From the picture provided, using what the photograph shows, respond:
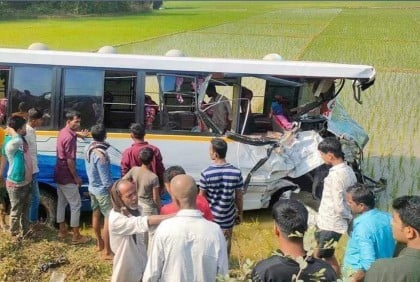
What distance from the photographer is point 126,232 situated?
4.00m

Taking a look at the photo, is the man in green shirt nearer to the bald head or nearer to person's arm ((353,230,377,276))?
person's arm ((353,230,377,276))

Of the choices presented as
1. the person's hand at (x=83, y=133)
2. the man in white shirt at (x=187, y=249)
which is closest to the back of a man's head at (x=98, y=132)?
the person's hand at (x=83, y=133)

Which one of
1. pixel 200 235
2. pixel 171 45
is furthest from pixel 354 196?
pixel 171 45

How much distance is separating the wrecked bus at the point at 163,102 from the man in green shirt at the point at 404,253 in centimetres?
361

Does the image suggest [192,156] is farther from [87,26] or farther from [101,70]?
[87,26]

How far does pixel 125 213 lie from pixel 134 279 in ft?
1.67

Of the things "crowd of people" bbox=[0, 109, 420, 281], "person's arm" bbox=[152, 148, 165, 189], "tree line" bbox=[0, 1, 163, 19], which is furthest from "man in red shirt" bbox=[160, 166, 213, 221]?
"tree line" bbox=[0, 1, 163, 19]

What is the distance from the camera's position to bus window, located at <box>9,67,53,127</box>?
261 inches

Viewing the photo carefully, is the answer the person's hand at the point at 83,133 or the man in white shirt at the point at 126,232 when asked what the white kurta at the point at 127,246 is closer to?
the man in white shirt at the point at 126,232

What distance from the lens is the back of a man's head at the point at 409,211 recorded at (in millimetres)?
3176

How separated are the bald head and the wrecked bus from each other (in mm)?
3160

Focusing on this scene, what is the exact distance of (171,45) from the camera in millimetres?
21734

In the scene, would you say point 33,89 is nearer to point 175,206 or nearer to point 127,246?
point 127,246

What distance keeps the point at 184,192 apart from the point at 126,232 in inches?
28.8
